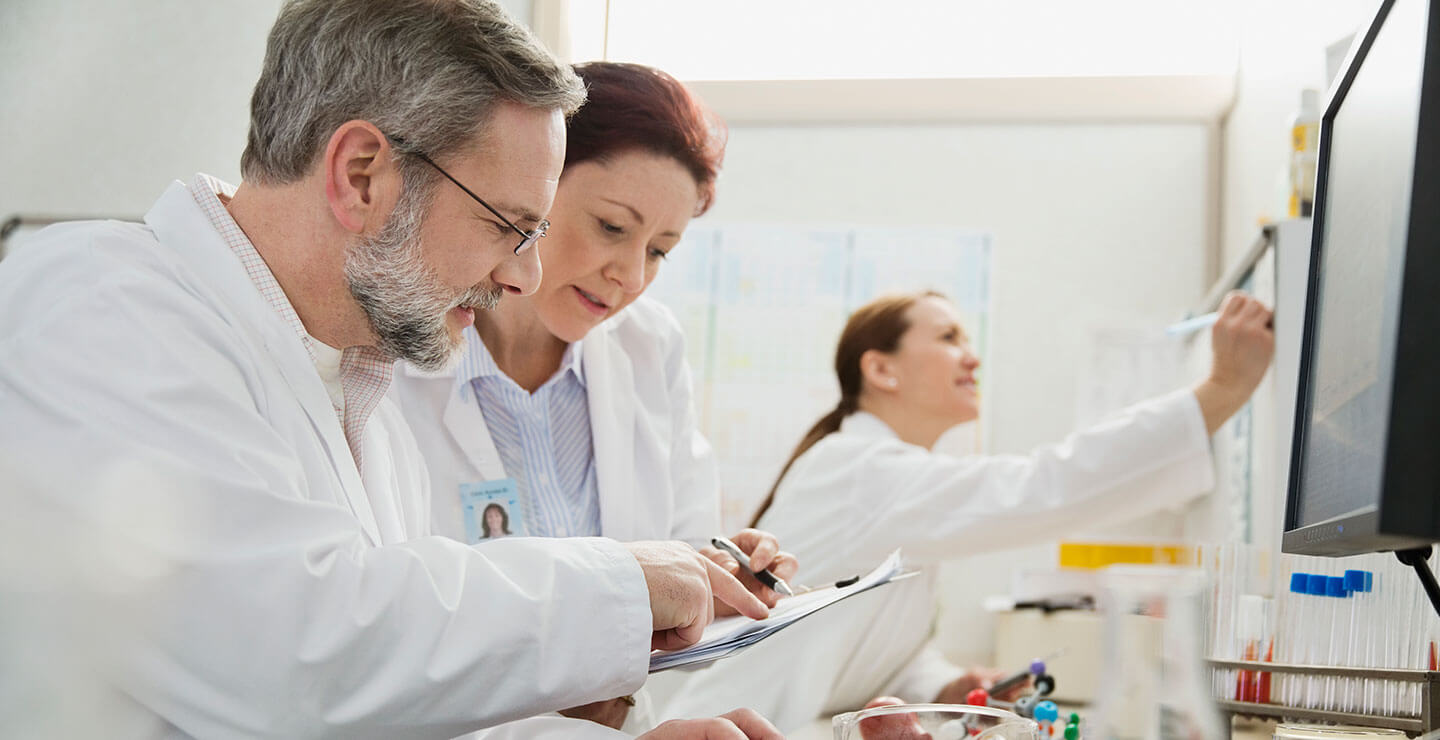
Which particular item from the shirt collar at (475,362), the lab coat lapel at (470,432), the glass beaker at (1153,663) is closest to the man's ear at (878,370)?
the shirt collar at (475,362)

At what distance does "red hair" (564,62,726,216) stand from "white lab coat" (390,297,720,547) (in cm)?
25

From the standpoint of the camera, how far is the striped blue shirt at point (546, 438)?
4.88ft

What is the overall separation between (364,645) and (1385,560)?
862mm

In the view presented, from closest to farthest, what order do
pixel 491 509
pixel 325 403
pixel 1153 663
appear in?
1. pixel 1153 663
2. pixel 325 403
3. pixel 491 509

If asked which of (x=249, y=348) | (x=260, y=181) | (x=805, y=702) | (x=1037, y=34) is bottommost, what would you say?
(x=805, y=702)

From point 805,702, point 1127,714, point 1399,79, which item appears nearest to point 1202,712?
point 1127,714

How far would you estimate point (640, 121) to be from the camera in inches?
59.2

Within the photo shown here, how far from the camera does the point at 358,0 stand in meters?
0.99

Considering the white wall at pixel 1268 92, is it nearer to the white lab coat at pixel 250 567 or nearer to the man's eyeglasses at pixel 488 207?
the man's eyeglasses at pixel 488 207

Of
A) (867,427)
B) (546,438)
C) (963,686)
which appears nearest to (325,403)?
(546,438)

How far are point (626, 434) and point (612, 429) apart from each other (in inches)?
1.1

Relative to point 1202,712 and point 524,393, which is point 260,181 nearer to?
point 524,393

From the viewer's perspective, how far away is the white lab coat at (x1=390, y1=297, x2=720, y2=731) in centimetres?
142

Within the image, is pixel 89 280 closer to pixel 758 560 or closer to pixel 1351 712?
pixel 758 560
